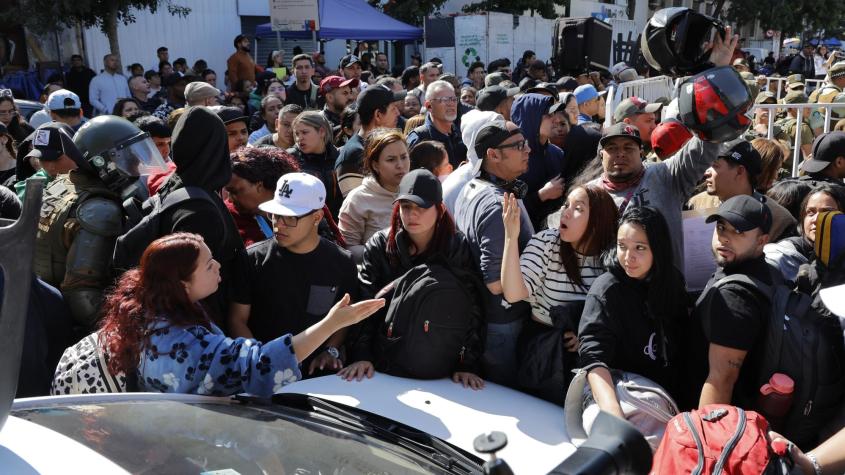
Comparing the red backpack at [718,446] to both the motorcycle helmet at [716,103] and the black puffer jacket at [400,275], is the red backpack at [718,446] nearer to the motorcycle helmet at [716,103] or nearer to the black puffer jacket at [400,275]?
the black puffer jacket at [400,275]

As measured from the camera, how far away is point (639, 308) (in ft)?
10.2

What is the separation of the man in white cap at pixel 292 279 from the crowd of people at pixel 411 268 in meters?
0.01

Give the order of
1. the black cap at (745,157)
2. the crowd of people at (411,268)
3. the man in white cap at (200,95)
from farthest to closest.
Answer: the man in white cap at (200,95) → the black cap at (745,157) → the crowd of people at (411,268)

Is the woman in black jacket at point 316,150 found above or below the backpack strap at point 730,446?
above

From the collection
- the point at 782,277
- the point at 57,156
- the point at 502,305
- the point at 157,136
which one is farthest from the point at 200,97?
the point at 782,277

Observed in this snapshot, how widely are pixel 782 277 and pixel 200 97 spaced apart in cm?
552

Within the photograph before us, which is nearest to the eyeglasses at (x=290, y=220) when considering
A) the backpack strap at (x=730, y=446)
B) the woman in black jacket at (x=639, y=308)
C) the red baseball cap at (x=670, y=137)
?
the woman in black jacket at (x=639, y=308)

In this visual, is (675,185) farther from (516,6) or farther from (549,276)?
(516,6)

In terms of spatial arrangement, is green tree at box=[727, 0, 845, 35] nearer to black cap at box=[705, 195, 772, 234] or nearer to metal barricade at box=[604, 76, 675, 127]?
metal barricade at box=[604, 76, 675, 127]

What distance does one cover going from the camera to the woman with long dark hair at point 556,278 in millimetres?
3359

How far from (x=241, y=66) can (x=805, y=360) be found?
12.6m

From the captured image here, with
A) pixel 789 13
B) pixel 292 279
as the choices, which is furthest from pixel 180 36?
pixel 789 13

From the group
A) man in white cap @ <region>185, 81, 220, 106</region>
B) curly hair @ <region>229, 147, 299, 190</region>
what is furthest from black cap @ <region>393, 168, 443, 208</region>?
man in white cap @ <region>185, 81, 220, 106</region>

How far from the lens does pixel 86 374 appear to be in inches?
109
